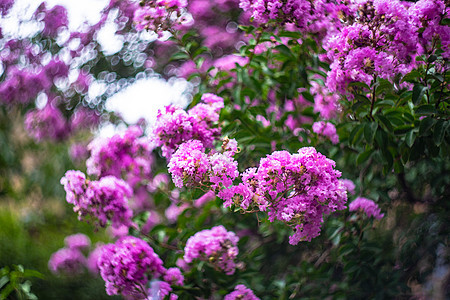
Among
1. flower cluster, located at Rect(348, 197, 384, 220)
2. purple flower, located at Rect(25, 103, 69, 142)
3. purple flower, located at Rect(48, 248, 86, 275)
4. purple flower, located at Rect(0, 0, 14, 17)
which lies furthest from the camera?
purple flower, located at Rect(25, 103, 69, 142)

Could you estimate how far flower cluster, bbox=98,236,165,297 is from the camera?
1468mm

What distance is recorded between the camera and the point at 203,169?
3.60 ft

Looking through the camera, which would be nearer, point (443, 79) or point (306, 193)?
point (306, 193)

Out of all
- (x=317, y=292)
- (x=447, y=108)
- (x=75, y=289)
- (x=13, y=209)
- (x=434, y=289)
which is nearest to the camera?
(x=447, y=108)

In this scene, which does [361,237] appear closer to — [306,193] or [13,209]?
[306,193]

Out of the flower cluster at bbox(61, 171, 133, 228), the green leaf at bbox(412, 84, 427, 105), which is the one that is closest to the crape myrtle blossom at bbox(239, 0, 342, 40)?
the green leaf at bbox(412, 84, 427, 105)

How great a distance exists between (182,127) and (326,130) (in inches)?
30.9

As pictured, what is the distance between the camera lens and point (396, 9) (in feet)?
3.78

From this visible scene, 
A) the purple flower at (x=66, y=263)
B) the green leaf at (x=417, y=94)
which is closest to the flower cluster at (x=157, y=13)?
the green leaf at (x=417, y=94)

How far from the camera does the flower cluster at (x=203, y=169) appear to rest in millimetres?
1091

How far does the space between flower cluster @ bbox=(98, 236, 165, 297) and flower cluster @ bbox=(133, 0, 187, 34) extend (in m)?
0.77

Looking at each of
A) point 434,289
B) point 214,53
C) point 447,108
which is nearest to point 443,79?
point 447,108

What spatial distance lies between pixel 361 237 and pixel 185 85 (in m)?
1.61

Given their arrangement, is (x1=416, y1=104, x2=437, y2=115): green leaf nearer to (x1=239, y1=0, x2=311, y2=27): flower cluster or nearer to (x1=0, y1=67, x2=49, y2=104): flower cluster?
(x1=239, y1=0, x2=311, y2=27): flower cluster
